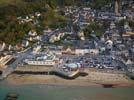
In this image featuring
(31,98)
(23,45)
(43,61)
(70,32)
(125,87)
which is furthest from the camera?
(70,32)

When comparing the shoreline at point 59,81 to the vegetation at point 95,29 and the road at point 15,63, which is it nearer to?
the road at point 15,63

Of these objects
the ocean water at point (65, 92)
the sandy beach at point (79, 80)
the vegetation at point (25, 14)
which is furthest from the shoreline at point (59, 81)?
the vegetation at point (25, 14)

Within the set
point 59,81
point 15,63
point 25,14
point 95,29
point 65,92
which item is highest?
point 25,14

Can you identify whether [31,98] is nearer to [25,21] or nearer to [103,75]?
[103,75]

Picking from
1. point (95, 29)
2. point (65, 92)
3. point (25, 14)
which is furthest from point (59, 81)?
point (25, 14)

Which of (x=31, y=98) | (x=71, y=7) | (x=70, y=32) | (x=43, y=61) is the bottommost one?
(x=31, y=98)

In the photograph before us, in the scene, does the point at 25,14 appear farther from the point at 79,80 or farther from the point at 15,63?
the point at 79,80

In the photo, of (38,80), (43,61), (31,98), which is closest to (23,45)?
(43,61)
